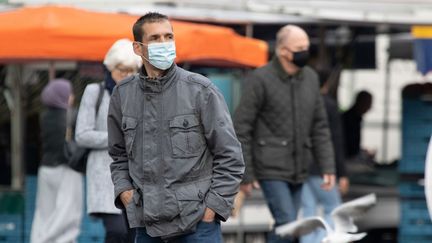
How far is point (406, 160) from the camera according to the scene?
11.9 metres

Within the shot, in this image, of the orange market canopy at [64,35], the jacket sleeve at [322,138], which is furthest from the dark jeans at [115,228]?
the orange market canopy at [64,35]

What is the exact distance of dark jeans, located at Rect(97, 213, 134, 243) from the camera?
817 centimetres

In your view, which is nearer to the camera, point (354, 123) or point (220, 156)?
point (220, 156)

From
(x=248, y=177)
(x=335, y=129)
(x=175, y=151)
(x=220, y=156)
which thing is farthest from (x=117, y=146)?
(x=335, y=129)

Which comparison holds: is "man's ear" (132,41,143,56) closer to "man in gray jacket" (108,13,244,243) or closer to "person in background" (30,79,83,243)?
"man in gray jacket" (108,13,244,243)

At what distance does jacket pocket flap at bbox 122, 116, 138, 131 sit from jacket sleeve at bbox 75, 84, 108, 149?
5.63 feet

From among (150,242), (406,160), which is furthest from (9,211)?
(150,242)

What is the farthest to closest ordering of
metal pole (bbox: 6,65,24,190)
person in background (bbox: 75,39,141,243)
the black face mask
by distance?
metal pole (bbox: 6,65,24,190), the black face mask, person in background (bbox: 75,39,141,243)

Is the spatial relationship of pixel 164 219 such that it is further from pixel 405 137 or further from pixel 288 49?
pixel 405 137

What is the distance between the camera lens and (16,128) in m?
13.1

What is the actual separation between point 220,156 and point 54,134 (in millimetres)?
4920

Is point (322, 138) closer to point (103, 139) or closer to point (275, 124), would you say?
point (275, 124)

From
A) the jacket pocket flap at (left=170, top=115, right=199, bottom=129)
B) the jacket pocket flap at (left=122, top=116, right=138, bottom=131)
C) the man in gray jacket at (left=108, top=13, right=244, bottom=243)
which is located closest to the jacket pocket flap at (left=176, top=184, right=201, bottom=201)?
the man in gray jacket at (left=108, top=13, right=244, bottom=243)

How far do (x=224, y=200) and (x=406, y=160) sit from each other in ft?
19.1
